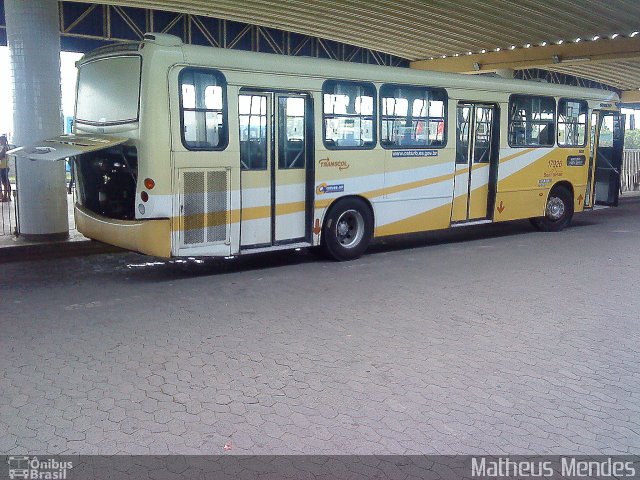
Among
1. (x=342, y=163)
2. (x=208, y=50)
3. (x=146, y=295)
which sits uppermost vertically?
(x=208, y=50)

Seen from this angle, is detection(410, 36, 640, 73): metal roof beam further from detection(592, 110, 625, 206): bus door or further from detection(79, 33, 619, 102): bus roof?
detection(79, 33, 619, 102): bus roof

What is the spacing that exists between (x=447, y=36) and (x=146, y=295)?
52.7ft

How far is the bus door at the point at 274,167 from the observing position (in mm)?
9500

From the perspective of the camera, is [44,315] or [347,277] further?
[347,277]

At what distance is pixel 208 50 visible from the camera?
888 cm

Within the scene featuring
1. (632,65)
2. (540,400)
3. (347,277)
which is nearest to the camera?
(540,400)

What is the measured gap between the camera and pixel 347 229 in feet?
36.2

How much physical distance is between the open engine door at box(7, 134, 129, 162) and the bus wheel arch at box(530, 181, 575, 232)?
31.8 ft

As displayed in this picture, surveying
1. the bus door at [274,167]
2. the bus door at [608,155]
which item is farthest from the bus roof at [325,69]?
the bus door at [608,155]

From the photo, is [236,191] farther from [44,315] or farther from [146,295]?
[44,315]

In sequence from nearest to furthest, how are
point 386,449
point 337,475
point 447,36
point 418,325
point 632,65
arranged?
point 337,475, point 386,449, point 418,325, point 447,36, point 632,65

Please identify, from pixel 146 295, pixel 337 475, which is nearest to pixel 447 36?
pixel 146 295

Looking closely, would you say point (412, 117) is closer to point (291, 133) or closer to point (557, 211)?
point (291, 133)

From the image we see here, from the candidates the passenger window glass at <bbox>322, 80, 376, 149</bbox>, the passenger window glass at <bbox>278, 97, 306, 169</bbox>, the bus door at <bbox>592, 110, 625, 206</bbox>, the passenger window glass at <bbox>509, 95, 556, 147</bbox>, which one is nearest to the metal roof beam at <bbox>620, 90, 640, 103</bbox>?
the bus door at <bbox>592, 110, 625, 206</bbox>
